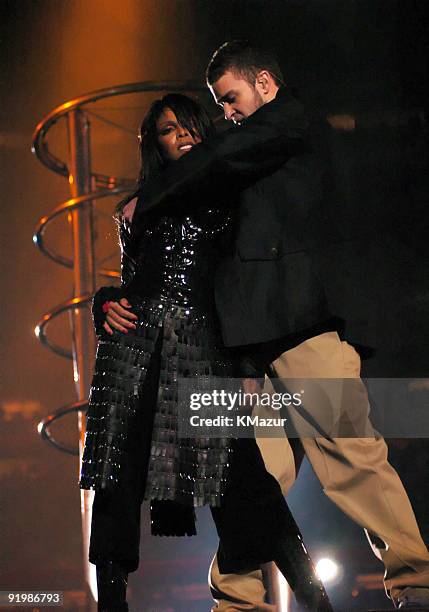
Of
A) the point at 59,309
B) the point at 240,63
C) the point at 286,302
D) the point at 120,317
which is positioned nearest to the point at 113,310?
the point at 120,317

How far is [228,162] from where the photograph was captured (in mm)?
1724

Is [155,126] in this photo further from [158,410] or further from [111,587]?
[111,587]

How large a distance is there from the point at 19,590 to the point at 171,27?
1.86 m

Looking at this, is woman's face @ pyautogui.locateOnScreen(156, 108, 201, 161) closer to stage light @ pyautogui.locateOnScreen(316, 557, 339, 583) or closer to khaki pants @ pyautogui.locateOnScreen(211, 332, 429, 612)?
khaki pants @ pyautogui.locateOnScreen(211, 332, 429, 612)

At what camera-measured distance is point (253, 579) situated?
183 cm

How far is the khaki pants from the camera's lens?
5.62ft

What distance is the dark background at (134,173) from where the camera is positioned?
2.75 meters

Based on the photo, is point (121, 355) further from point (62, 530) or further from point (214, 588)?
point (62, 530)

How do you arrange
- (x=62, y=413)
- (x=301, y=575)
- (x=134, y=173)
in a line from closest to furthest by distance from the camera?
(x=301, y=575) < (x=62, y=413) < (x=134, y=173)

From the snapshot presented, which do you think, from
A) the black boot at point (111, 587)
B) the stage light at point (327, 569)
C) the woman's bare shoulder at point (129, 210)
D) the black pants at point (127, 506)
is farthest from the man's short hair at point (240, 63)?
the stage light at point (327, 569)

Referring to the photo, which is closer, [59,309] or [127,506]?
[127,506]

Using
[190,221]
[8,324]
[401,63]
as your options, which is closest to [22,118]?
[8,324]

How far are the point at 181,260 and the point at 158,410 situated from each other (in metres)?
0.29

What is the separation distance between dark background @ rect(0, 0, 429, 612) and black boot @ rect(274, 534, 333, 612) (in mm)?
1016
